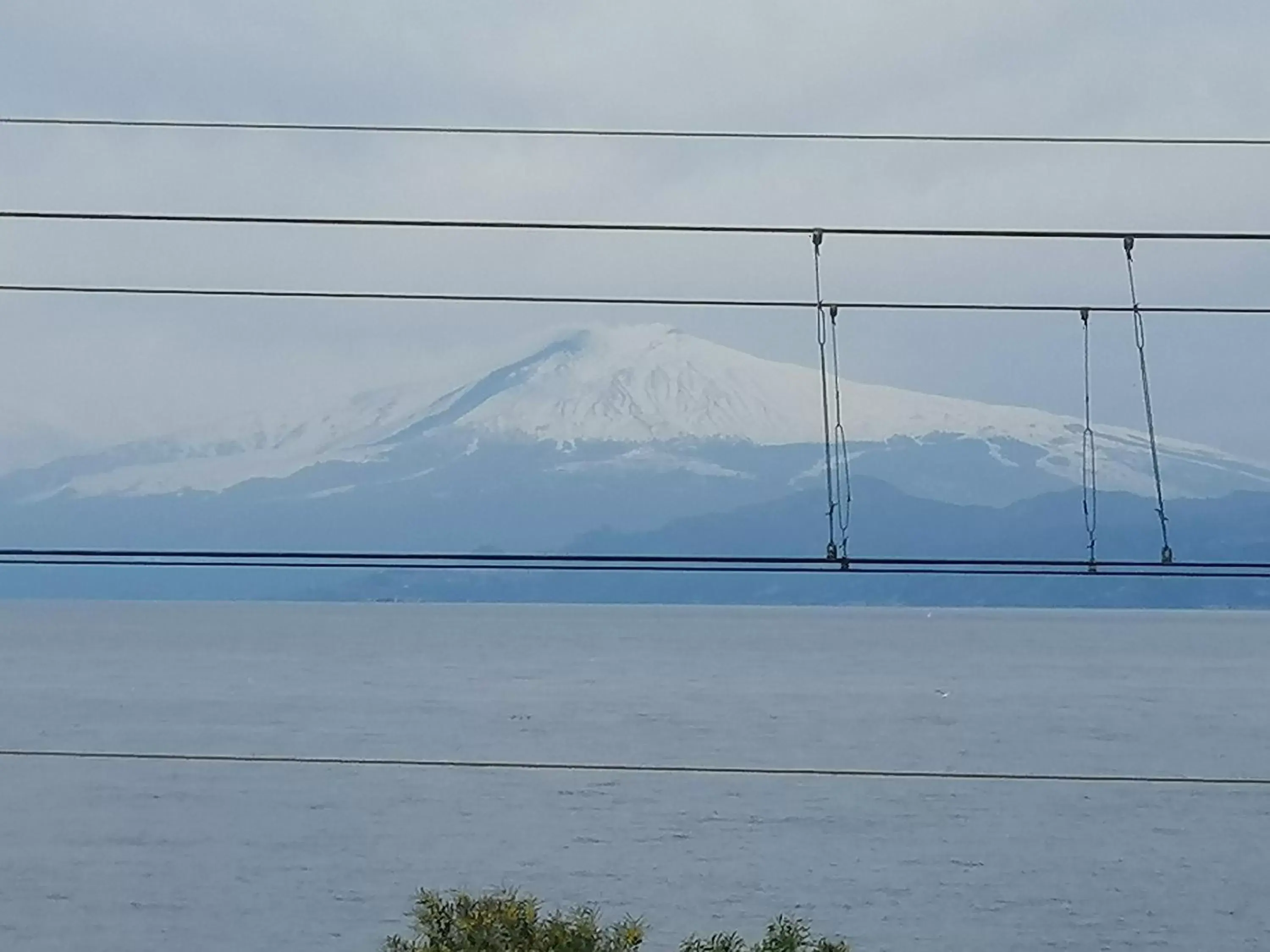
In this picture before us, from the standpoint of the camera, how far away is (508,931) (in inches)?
424

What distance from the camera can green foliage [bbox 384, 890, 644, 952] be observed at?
1050 cm

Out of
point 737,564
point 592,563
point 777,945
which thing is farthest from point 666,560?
point 777,945

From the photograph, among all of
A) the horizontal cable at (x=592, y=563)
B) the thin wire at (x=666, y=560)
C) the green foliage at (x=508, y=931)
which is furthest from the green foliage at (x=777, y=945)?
the thin wire at (x=666, y=560)

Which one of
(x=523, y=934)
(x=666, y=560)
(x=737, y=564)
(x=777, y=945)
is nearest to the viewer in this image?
(x=666, y=560)

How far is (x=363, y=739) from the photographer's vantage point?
82.0m

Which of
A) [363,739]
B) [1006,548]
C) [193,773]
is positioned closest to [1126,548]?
[1006,548]

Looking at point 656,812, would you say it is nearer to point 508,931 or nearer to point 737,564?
point 508,931

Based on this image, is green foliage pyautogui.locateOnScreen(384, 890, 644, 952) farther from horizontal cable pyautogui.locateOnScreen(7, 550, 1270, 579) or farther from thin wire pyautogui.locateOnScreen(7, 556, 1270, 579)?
horizontal cable pyautogui.locateOnScreen(7, 550, 1270, 579)

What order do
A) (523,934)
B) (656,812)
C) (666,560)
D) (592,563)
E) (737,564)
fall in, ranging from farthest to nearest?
(656,812) < (523,934) < (592,563) < (737,564) < (666,560)

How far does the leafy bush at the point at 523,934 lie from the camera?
10.5m

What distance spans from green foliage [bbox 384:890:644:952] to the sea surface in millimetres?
30853

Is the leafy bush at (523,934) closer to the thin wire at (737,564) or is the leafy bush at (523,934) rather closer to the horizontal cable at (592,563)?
the thin wire at (737,564)

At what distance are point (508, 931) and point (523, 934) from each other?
92mm

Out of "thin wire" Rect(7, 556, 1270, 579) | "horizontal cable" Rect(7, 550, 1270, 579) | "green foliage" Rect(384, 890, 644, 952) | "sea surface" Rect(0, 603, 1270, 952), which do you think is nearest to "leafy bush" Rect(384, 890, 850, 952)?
"green foliage" Rect(384, 890, 644, 952)
